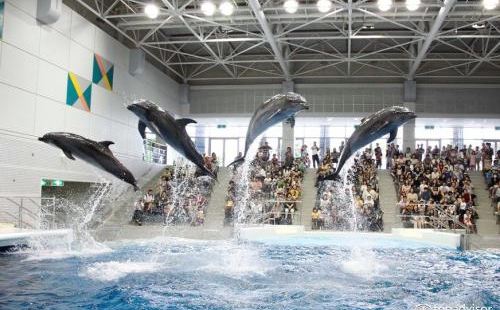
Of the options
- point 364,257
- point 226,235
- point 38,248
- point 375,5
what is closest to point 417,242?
point 364,257

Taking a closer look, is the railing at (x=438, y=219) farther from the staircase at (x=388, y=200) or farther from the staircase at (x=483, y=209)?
the staircase at (x=483, y=209)

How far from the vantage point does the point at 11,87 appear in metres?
13.0

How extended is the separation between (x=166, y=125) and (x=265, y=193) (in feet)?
39.1

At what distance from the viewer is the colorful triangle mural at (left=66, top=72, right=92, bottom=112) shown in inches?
609

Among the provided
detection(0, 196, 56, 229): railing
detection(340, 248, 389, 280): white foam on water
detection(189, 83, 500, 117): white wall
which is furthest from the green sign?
detection(189, 83, 500, 117): white wall

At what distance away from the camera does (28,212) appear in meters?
13.4

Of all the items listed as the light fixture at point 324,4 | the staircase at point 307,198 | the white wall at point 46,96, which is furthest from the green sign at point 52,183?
the light fixture at point 324,4

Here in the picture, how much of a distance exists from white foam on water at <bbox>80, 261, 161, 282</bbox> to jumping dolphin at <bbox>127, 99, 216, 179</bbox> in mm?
2385

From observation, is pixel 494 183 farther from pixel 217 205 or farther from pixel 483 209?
pixel 217 205

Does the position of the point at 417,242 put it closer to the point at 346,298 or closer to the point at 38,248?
the point at 346,298

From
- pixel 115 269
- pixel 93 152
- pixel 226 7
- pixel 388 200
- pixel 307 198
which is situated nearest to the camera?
pixel 93 152

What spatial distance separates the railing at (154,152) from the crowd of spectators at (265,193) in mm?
3848

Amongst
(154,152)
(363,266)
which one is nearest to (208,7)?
(154,152)

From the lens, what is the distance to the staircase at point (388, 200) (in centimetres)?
1662
